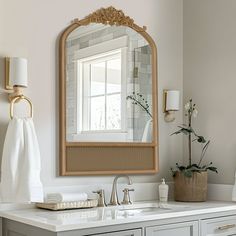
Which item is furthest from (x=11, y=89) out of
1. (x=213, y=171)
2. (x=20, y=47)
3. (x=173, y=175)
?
(x=213, y=171)

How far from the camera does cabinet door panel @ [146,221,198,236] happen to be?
8.36 ft

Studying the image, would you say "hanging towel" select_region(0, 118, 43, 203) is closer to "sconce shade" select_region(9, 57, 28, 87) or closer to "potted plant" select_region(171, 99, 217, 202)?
"sconce shade" select_region(9, 57, 28, 87)

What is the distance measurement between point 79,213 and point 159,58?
138 centimetres

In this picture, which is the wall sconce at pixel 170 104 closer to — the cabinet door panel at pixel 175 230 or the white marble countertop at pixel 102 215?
the white marble countertop at pixel 102 215

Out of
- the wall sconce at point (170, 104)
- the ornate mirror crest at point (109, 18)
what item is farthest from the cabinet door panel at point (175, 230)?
the ornate mirror crest at point (109, 18)

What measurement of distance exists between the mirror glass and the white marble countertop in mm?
486

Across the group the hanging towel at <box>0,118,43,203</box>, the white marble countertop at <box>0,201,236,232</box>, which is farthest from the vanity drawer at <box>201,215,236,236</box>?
the hanging towel at <box>0,118,43,203</box>

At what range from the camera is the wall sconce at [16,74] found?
2691 mm

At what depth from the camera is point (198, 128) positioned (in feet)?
11.4

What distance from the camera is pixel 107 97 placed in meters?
3.17

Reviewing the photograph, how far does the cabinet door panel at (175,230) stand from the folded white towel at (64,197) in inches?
20.4

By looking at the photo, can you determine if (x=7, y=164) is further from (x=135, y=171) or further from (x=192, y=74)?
(x=192, y=74)

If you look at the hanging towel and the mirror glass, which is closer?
the hanging towel

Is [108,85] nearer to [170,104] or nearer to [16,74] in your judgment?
[170,104]
